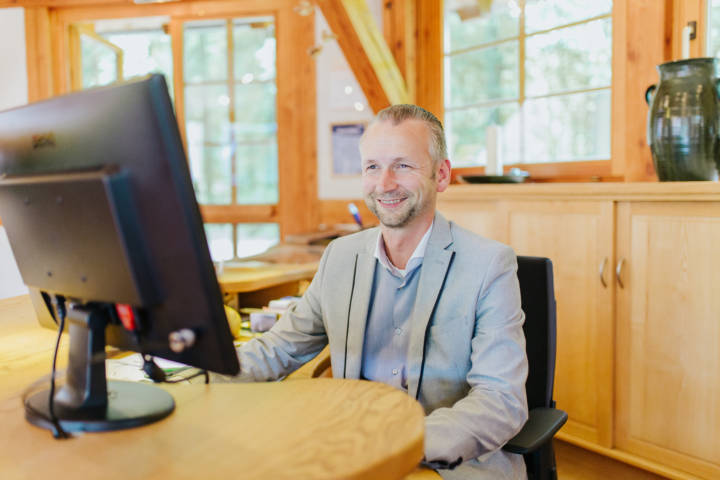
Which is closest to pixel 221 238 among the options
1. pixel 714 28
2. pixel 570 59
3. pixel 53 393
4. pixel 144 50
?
pixel 144 50

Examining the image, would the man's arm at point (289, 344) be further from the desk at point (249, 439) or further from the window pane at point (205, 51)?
the window pane at point (205, 51)

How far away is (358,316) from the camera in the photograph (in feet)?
4.92

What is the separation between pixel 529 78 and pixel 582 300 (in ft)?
4.28

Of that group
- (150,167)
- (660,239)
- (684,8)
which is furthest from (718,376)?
(150,167)

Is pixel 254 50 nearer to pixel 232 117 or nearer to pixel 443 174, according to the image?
pixel 232 117

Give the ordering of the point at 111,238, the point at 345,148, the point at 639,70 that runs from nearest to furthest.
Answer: the point at 111,238 < the point at 639,70 < the point at 345,148

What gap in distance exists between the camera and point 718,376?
7.14 feet

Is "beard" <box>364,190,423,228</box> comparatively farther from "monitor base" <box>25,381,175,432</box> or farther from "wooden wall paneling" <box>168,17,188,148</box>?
"wooden wall paneling" <box>168,17,188,148</box>

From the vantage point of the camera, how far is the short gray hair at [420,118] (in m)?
1.52

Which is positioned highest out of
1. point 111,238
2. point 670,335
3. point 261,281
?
→ point 111,238

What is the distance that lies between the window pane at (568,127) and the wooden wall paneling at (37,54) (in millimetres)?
3770

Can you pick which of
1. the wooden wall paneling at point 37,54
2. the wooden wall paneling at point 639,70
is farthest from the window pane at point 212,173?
the wooden wall paneling at point 639,70

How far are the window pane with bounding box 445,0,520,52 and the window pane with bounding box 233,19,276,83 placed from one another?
1.45 metres

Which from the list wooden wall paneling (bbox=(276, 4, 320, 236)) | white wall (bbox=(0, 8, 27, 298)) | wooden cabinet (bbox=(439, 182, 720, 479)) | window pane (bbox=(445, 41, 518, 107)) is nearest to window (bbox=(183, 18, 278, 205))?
wooden wall paneling (bbox=(276, 4, 320, 236))
